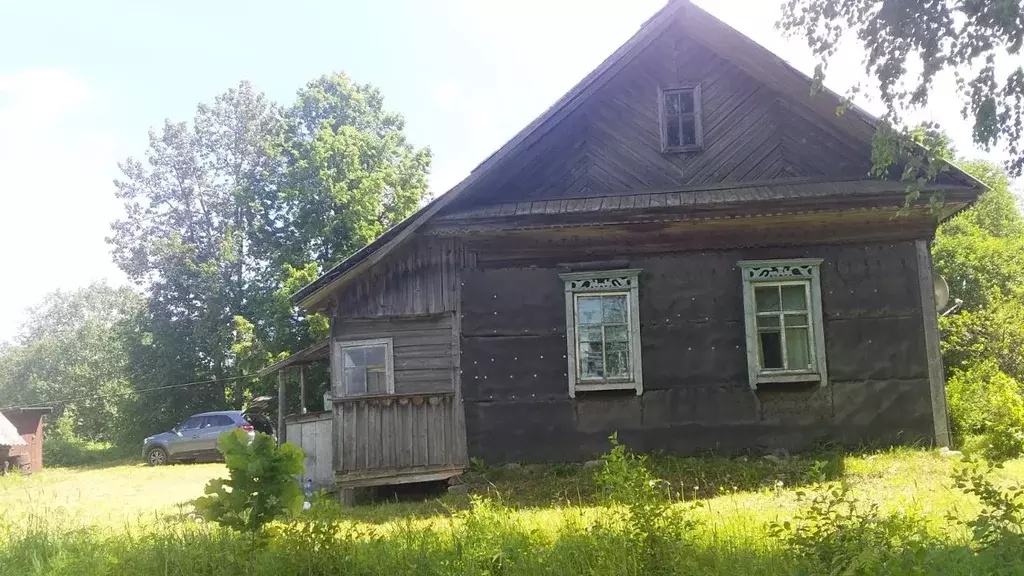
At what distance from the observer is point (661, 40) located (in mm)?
12633

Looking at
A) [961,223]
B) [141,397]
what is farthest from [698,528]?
[141,397]

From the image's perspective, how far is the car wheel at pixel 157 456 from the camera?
2756 centimetres

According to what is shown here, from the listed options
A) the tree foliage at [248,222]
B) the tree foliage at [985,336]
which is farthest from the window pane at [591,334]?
the tree foliage at [248,222]

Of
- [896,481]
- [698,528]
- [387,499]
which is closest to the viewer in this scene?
[698,528]

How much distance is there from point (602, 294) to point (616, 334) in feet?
2.22

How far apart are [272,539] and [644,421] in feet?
22.4

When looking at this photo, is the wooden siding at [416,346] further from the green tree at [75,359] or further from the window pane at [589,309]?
the green tree at [75,359]

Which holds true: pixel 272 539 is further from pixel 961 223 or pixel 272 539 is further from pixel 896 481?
pixel 961 223

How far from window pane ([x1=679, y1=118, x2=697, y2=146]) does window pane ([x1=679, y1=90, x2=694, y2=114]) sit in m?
0.18

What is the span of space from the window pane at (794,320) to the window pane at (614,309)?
252 cm

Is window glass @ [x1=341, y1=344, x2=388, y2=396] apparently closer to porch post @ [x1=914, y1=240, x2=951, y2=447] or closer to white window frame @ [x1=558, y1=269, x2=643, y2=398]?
white window frame @ [x1=558, y1=269, x2=643, y2=398]

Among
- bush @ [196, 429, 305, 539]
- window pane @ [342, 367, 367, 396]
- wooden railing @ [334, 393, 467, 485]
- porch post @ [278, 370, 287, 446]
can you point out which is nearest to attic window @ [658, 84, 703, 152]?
wooden railing @ [334, 393, 467, 485]

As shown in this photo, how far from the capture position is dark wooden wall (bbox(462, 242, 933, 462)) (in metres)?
11.4

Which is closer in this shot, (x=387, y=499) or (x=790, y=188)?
(x=790, y=188)
